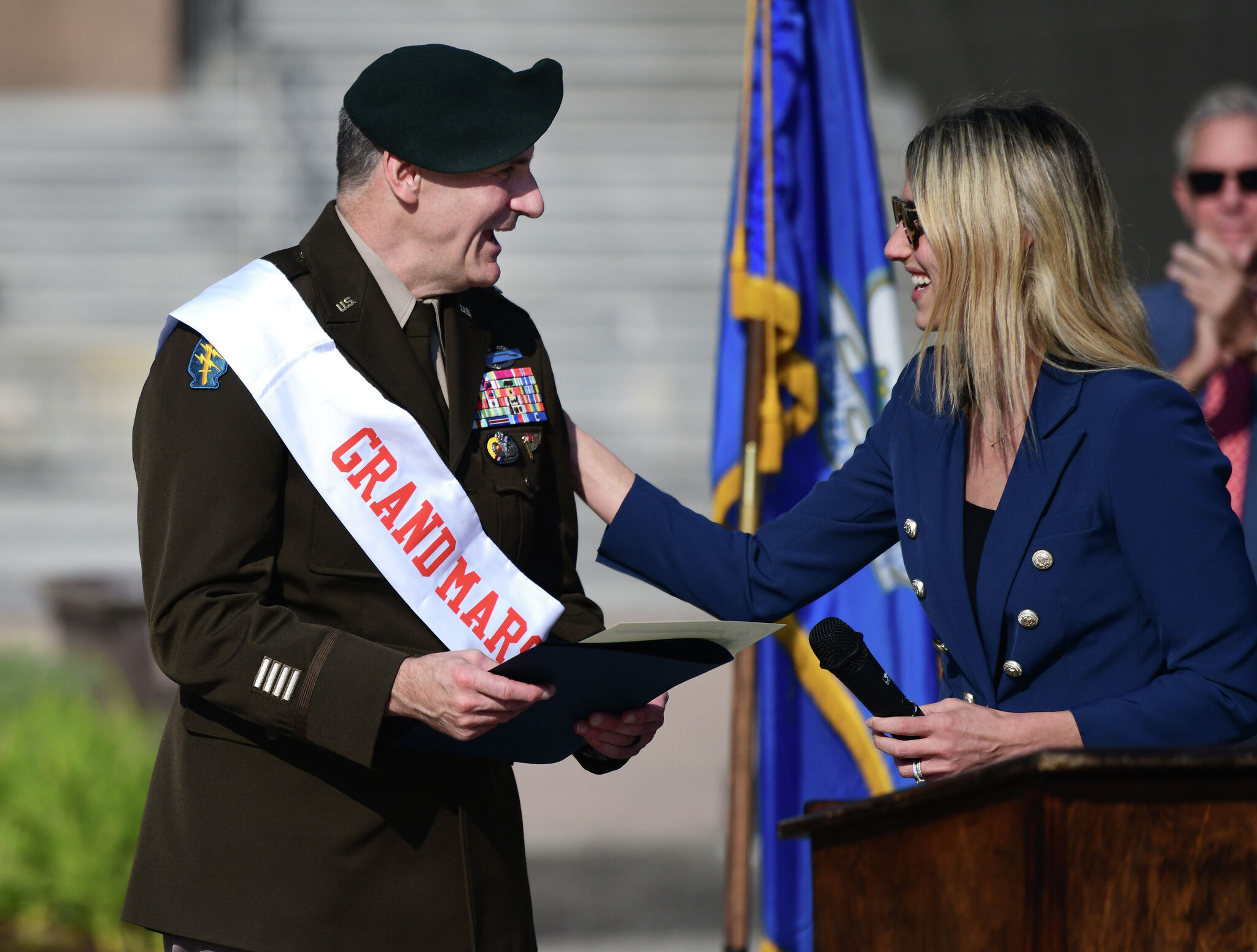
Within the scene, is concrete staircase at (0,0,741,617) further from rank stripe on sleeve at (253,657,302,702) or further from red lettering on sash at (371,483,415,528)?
rank stripe on sleeve at (253,657,302,702)

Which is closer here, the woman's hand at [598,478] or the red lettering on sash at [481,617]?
the red lettering on sash at [481,617]

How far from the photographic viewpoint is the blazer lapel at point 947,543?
1966 mm

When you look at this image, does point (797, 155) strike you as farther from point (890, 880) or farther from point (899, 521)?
point (890, 880)

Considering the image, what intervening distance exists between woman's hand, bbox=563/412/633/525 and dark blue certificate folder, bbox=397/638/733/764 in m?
0.44

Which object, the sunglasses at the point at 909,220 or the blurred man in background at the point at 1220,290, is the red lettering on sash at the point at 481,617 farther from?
the blurred man in background at the point at 1220,290

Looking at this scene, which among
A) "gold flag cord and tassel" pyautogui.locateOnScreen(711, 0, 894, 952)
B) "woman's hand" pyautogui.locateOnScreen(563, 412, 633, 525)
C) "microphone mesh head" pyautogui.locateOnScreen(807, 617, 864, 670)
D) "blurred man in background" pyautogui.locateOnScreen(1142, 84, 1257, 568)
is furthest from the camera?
"gold flag cord and tassel" pyautogui.locateOnScreen(711, 0, 894, 952)

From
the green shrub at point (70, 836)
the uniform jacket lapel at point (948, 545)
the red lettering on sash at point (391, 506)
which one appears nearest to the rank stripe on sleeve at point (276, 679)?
the red lettering on sash at point (391, 506)

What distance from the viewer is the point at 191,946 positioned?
6.44 feet

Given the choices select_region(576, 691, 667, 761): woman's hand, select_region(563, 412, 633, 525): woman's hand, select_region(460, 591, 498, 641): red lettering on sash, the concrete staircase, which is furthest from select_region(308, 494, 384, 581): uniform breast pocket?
the concrete staircase

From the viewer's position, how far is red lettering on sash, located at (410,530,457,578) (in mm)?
2100

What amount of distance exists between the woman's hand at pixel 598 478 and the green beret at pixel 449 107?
1.63 ft

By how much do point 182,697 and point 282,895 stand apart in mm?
306

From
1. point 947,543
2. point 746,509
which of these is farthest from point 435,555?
point 746,509

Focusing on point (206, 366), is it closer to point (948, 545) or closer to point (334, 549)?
point (334, 549)
